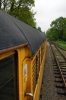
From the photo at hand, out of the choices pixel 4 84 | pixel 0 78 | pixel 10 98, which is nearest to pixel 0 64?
pixel 0 78

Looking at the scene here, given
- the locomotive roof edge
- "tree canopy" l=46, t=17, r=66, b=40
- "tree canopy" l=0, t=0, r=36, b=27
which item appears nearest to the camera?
the locomotive roof edge

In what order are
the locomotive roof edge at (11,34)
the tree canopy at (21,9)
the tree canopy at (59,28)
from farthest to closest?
the tree canopy at (59,28) < the tree canopy at (21,9) < the locomotive roof edge at (11,34)

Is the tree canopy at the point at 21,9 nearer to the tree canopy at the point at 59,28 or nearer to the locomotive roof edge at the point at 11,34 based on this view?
the locomotive roof edge at the point at 11,34

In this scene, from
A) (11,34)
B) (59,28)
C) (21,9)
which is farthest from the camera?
(59,28)

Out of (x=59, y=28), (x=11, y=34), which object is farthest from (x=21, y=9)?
(x=59, y=28)

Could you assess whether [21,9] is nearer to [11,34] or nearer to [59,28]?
[11,34]

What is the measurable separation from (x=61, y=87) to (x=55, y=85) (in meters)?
0.51

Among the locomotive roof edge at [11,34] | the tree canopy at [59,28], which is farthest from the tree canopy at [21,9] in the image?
the tree canopy at [59,28]

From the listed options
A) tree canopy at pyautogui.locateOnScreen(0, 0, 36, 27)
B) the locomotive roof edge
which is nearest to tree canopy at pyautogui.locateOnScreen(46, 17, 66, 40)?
tree canopy at pyautogui.locateOnScreen(0, 0, 36, 27)

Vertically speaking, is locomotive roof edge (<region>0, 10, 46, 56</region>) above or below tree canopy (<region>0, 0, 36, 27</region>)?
below

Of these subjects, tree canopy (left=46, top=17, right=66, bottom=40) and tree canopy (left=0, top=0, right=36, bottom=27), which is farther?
tree canopy (left=46, top=17, right=66, bottom=40)

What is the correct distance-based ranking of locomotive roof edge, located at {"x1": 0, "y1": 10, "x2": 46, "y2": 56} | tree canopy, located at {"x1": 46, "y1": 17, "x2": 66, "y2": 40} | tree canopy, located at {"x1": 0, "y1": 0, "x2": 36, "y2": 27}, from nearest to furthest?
locomotive roof edge, located at {"x1": 0, "y1": 10, "x2": 46, "y2": 56}
tree canopy, located at {"x1": 0, "y1": 0, "x2": 36, "y2": 27}
tree canopy, located at {"x1": 46, "y1": 17, "x2": 66, "y2": 40}

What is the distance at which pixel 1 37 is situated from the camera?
1.75 meters

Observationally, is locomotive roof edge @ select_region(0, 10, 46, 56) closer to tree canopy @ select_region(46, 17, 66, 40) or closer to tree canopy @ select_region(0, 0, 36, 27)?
tree canopy @ select_region(0, 0, 36, 27)
